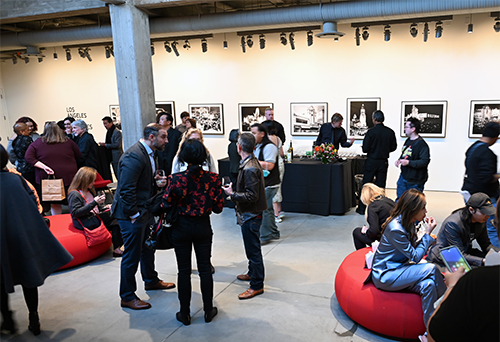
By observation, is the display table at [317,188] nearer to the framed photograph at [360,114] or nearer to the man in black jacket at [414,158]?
the man in black jacket at [414,158]

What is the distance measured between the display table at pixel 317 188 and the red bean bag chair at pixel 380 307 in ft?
11.7

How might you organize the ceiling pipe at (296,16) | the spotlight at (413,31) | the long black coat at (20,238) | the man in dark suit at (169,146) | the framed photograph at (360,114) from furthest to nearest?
1. the framed photograph at (360,114)
2. the spotlight at (413,31)
3. the man in dark suit at (169,146)
4. the ceiling pipe at (296,16)
5. the long black coat at (20,238)

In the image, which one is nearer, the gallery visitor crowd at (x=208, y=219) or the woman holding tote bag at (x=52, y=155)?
the gallery visitor crowd at (x=208, y=219)

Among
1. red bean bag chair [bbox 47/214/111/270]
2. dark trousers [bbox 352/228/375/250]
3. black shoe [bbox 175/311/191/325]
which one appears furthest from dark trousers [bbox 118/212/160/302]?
dark trousers [bbox 352/228/375/250]

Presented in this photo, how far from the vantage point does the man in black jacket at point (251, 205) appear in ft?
13.5

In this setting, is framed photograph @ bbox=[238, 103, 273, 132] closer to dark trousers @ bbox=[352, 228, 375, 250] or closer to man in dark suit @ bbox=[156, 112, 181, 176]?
man in dark suit @ bbox=[156, 112, 181, 176]

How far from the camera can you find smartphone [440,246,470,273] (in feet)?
9.07

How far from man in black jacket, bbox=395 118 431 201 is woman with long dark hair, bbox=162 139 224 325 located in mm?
3696

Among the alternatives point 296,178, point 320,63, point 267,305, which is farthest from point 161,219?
point 320,63

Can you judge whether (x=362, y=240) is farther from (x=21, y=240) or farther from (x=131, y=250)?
(x=21, y=240)

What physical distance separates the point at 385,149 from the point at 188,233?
4809 mm

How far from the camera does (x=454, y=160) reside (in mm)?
9055

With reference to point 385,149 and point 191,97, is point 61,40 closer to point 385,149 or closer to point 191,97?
point 191,97

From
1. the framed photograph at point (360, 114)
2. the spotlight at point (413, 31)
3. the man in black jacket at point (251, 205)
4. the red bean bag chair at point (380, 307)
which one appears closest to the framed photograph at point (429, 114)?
the framed photograph at point (360, 114)
